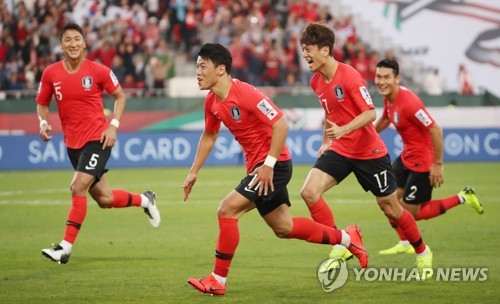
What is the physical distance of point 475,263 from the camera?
10180mm

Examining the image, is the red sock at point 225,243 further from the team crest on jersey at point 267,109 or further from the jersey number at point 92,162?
the jersey number at point 92,162

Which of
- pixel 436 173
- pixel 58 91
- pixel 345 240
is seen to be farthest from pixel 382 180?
pixel 58 91

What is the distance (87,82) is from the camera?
440 inches

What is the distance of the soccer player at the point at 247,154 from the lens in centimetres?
833

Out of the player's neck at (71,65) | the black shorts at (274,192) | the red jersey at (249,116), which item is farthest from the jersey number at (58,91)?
the black shorts at (274,192)

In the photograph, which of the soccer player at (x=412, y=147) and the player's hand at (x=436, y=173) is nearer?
the player's hand at (x=436, y=173)

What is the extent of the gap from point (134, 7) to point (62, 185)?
9851 millimetres

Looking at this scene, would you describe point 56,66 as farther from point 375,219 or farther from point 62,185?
point 62,185

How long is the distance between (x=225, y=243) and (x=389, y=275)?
196cm

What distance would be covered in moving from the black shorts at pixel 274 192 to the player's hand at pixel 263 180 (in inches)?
2.3

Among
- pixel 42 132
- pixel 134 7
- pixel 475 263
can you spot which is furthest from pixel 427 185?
pixel 134 7

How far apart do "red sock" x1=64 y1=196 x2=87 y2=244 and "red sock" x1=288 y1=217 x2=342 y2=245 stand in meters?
2.87

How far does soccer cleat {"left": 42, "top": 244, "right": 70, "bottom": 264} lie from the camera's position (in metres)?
10.2

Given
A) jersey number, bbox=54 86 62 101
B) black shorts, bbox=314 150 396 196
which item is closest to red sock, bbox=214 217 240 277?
black shorts, bbox=314 150 396 196
